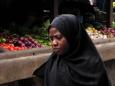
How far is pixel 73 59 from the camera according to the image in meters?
3.12

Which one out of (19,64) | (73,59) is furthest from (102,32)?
(73,59)

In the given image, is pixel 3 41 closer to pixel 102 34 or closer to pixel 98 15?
pixel 102 34

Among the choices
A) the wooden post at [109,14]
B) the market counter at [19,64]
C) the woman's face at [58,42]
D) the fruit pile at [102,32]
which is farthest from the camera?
the wooden post at [109,14]

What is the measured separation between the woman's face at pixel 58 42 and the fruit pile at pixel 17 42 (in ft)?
Result: 13.1

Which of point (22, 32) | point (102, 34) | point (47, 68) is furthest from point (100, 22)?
point (47, 68)

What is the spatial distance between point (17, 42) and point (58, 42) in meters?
4.42

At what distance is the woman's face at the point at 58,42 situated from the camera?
3100 mm

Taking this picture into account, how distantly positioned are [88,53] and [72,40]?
15cm

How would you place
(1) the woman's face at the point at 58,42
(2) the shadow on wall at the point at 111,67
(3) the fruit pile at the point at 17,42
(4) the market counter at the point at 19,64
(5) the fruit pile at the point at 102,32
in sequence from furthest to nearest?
(5) the fruit pile at the point at 102,32 < (2) the shadow on wall at the point at 111,67 < (3) the fruit pile at the point at 17,42 < (4) the market counter at the point at 19,64 < (1) the woman's face at the point at 58,42

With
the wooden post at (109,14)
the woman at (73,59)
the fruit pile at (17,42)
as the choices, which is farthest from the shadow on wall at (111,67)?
the woman at (73,59)

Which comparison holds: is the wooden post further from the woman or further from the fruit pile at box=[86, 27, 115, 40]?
the woman

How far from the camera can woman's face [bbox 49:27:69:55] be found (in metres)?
3.10

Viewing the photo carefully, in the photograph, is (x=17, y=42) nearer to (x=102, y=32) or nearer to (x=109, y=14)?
(x=102, y=32)

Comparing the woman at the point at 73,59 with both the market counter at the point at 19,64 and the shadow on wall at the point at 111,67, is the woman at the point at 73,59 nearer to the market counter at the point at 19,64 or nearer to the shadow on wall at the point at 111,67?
the market counter at the point at 19,64
